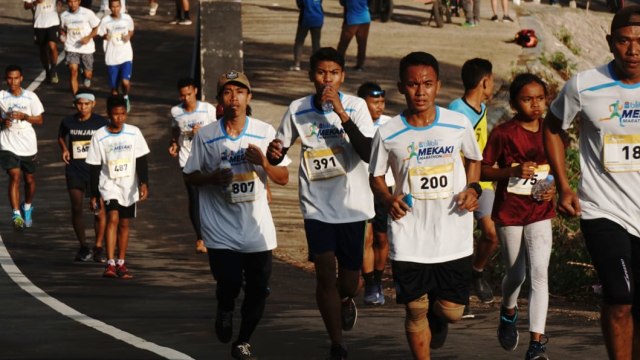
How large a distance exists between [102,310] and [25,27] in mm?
24035

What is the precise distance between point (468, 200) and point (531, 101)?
1.88 m

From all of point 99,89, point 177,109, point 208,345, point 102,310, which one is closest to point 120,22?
point 99,89

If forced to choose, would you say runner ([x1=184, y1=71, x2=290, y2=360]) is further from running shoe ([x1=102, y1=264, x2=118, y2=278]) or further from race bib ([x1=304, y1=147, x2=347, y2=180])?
running shoe ([x1=102, y1=264, x2=118, y2=278])

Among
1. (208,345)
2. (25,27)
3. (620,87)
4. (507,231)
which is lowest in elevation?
(25,27)

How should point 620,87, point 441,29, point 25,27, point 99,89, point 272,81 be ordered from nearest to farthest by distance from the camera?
point 620,87
point 272,81
point 99,89
point 441,29
point 25,27

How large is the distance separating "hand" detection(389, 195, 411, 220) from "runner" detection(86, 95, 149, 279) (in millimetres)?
7414

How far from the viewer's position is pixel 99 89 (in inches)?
1118

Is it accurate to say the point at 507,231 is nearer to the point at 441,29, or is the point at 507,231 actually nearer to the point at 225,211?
the point at 225,211

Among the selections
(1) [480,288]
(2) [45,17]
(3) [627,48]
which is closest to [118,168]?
Result: (1) [480,288]

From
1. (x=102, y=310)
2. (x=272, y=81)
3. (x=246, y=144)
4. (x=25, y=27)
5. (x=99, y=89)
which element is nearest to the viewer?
(x=246, y=144)

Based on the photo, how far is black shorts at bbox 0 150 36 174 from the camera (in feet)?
66.0

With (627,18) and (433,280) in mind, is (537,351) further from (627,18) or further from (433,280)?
(627,18)

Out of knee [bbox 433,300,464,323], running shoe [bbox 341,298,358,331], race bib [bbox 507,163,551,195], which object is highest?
race bib [bbox 507,163,551,195]

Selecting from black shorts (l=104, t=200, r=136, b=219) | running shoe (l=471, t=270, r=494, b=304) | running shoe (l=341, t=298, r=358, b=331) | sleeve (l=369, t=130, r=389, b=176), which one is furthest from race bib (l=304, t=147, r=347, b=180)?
black shorts (l=104, t=200, r=136, b=219)
